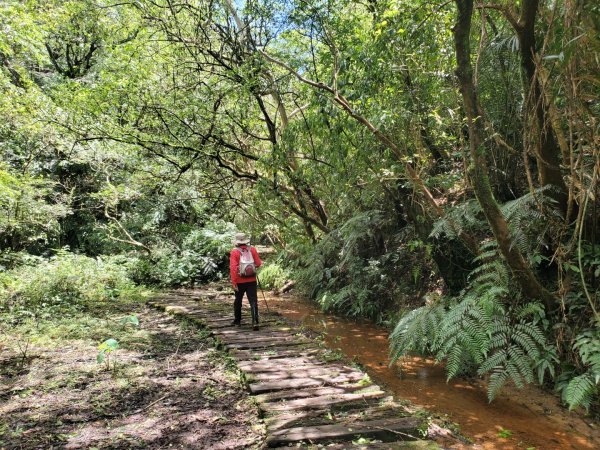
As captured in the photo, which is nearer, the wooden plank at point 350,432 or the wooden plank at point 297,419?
the wooden plank at point 350,432

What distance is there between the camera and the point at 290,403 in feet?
15.2

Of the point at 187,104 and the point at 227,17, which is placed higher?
the point at 227,17

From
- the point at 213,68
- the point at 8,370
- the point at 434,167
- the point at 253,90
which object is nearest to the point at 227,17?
the point at 213,68

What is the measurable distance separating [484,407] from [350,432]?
94.8 inches

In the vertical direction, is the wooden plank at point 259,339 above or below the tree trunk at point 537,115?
below

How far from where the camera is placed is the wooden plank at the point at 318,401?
4.52m

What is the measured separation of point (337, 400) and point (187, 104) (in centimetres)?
767

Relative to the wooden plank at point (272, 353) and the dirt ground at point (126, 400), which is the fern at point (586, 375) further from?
the wooden plank at point (272, 353)

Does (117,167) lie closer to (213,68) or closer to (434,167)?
(213,68)

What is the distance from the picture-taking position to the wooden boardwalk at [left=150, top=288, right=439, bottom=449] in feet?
12.8

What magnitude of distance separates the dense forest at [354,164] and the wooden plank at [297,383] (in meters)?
1.10

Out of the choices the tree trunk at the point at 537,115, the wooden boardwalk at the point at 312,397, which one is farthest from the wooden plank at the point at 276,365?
the tree trunk at the point at 537,115

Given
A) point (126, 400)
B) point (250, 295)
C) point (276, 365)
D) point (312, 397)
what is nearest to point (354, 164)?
point (250, 295)

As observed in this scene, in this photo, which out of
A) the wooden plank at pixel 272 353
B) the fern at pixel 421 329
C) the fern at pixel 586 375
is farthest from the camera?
the wooden plank at pixel 272 353
